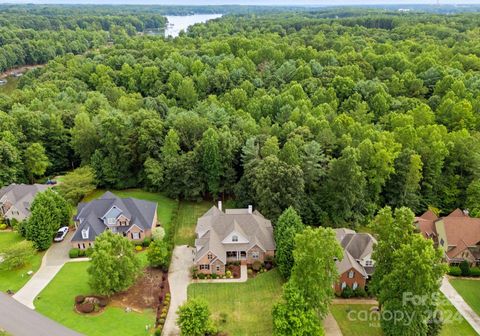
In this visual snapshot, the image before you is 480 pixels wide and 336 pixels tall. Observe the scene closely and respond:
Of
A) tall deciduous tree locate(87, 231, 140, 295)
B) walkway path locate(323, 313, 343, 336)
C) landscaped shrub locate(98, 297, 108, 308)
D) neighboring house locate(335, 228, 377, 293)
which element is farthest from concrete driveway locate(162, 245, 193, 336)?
neighboring house locate(335, 228, 377, 293)

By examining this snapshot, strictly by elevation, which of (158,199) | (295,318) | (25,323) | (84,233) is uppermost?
(295,318)

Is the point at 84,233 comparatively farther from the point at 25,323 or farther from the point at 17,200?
the point at 17,200

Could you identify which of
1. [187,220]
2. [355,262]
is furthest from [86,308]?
[355,262]

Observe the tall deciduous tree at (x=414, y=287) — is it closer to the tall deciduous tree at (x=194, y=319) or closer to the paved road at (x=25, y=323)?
the tall deciduous tree at (x=194, y=319)

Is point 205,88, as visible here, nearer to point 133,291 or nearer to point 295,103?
point 295,103

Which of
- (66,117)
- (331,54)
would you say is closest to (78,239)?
(66,117)

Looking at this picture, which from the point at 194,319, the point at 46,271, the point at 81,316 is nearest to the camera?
the point at 194,319

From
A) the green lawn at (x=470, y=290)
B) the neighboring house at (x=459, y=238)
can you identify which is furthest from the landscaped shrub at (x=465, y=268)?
the neighboring house at (x=459, y=238)
